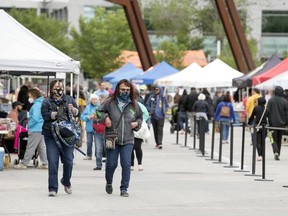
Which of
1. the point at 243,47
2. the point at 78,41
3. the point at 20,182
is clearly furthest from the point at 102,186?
the point at 78,41

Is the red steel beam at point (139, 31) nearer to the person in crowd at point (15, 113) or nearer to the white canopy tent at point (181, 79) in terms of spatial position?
the white canopy tent at point (181, 79)

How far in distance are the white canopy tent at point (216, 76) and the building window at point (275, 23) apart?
65.3 meters

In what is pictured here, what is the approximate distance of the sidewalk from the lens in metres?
13.3

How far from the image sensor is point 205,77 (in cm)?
4325

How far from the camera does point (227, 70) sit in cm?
4412

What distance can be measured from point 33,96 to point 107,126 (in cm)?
491

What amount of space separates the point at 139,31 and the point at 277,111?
30.2 meters

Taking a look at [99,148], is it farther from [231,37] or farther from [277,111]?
[231,37]

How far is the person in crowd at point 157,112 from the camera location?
2881 centimetres

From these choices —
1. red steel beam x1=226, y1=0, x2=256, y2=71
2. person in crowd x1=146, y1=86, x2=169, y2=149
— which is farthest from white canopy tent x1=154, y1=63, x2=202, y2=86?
person in crowd x1=146, y1=86, x2=169, y2=149

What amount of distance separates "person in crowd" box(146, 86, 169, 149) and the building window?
80.4 meters


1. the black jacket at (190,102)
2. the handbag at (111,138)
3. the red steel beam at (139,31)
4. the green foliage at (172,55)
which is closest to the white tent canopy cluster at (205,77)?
the black jacket at (190,102)

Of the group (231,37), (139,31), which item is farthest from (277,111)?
(139,31)

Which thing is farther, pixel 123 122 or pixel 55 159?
pixel 123 122
